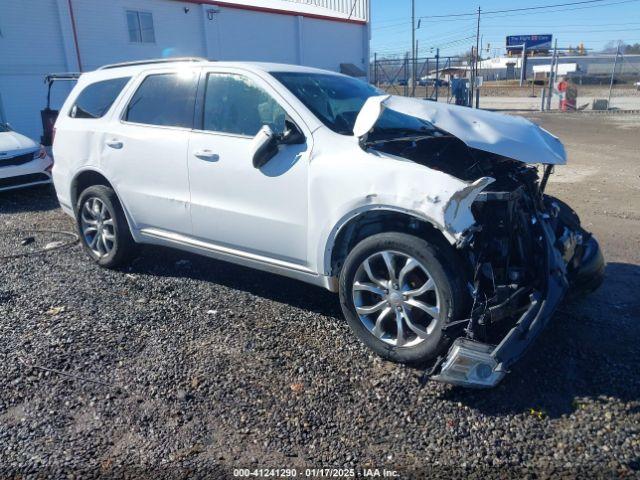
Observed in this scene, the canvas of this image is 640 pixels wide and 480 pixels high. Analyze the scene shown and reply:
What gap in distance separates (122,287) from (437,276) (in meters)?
2.98

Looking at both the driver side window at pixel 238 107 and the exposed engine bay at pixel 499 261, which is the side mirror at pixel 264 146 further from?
the exposed engine bay at pixel 499 261

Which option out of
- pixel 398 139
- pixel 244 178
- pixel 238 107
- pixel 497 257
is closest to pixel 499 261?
pixel 497 257

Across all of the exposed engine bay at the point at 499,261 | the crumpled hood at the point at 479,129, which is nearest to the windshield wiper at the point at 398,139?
the exposed engine bay at the point at 499,261

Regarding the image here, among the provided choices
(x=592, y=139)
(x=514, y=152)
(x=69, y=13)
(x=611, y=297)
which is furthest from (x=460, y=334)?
(x=69, y=13)

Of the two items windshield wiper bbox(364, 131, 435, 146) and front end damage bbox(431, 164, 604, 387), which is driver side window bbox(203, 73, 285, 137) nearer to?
windshield wiper bbox(364, 131, 435, 146)

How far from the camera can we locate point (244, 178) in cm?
414

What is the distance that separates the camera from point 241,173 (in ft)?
13.6

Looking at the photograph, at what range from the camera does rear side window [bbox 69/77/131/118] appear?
5254 mm

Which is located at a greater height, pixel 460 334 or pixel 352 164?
pixel 352 164

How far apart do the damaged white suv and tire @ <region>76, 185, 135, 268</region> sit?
0.04 metres

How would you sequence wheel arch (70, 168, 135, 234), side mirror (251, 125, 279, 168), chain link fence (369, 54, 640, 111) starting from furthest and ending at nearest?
chain link fence (369, 54, 640, 111) → wheel arch (70, 168, 135, 234) → side mirror (251, 125, 279, 168)

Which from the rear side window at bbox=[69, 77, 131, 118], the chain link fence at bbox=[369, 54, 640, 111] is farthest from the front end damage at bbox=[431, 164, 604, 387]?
the chain link fence at bbox=[369, 54, 640, 111]

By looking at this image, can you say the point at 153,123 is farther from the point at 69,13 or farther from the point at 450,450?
the point at 69,13

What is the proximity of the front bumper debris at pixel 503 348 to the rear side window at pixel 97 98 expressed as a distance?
3896mm
